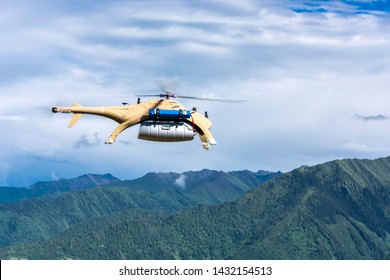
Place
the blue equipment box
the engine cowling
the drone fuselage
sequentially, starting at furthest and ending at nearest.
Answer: the blue equipment box < the drone fuselage < the engine cowling

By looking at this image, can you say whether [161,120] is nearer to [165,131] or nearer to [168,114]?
[168,114]

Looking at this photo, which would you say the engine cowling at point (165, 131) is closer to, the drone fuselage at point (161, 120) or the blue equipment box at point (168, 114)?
the drone fuselage at point (161, 120)

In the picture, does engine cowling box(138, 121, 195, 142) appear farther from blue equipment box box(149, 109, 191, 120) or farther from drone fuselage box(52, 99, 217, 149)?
blue equipment box box(149, 109, 191, 120)
